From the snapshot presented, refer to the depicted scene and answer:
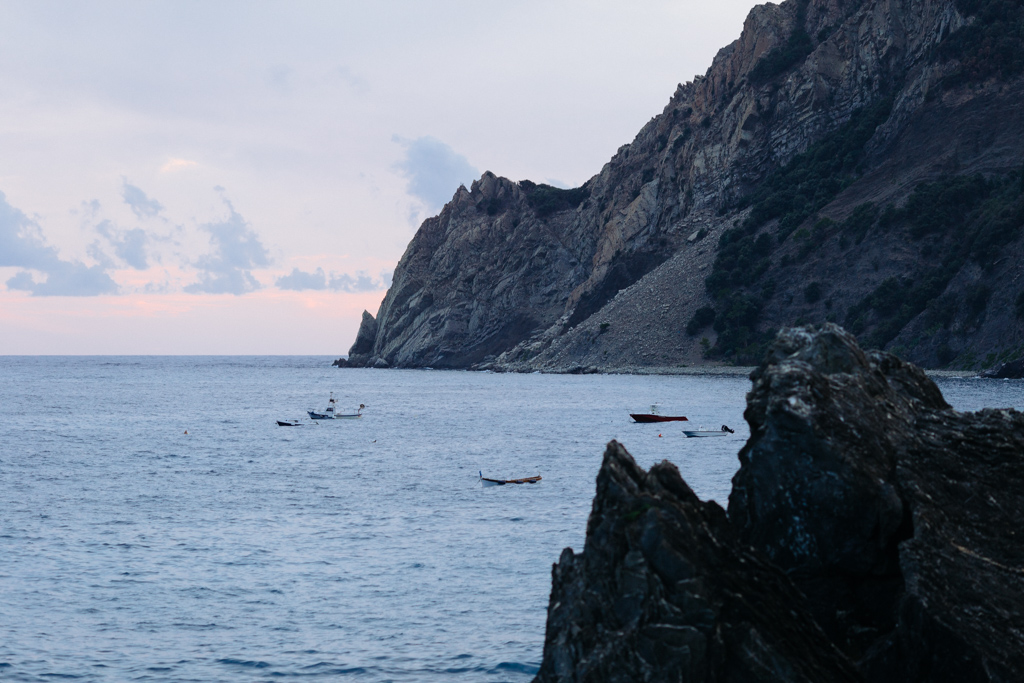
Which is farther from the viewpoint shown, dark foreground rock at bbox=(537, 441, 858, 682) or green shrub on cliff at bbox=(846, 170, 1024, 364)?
green shrub on cliff at bbox=(846, 170, 1024, 364)

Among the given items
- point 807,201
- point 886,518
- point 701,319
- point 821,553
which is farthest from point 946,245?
point 821,553

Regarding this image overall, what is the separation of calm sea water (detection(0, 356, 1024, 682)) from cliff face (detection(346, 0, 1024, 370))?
49436mm

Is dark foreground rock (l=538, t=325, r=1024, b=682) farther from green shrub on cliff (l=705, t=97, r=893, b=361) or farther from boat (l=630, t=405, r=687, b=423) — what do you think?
green shrub on cliff (l=705, t=97, r=893, b=361)

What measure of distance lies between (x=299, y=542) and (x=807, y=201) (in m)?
138

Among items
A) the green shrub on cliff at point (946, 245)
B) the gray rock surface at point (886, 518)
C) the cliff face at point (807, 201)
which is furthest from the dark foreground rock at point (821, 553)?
the green shrub on cliff at point (946, 245)

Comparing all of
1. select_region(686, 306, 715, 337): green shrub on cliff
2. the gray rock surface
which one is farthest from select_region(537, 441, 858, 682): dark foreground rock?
select_region(686, 306, 715, 337): green shrub on cliff

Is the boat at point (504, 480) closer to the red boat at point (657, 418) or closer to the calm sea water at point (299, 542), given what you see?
the calm sea water at point (299, 542)

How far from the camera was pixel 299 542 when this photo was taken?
31.1 meters

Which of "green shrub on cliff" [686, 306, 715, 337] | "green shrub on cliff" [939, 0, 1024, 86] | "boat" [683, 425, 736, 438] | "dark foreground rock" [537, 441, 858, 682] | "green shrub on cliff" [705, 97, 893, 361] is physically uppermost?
"green shrub on cliff" [939, 0, 1024, 86]

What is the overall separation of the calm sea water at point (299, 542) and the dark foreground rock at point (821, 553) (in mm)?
7828

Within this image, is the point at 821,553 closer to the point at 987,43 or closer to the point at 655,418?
the point at 655,418

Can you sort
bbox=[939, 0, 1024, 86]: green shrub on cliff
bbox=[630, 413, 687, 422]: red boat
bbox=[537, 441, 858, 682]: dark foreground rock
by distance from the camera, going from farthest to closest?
1. bbox=[939, 0, 1024, 86]: green shrub on cliff
2. bbox=[630, 413, 687, 422]: red boat
3. bbox=[537, 441, 858, 682]: dark foreground rock

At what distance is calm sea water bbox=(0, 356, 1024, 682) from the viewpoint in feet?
65.3

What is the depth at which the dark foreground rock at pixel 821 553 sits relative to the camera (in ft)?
35.3
